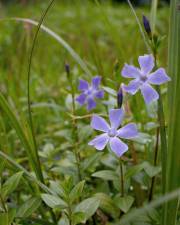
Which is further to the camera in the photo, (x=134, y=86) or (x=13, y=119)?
(x=13, y=119)

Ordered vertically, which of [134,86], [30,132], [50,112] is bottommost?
[50,112]

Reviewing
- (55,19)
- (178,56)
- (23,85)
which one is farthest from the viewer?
(55,19)

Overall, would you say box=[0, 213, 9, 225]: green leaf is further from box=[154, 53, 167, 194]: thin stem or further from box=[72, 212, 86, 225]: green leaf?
box=[154, 53, 167, 194]: thin stem

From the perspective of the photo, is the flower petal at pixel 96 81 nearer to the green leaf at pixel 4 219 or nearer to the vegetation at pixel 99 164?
the vegetation at pixel 99 164

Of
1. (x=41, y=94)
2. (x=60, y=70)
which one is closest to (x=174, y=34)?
(x=41, y=94)

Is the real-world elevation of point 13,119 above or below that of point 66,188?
above

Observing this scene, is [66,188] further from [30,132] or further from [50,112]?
[50,112]

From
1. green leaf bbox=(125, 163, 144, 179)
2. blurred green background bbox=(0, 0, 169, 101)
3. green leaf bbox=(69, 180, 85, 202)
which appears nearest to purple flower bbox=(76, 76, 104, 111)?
blurred green background bbox=(0, 0, 169, 101)
